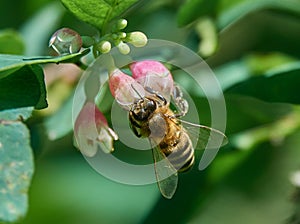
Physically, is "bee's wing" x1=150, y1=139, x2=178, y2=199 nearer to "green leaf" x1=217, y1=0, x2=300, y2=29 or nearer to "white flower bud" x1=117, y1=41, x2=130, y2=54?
"white flower bud" x1=117, y1=41, x2=130, y2=54

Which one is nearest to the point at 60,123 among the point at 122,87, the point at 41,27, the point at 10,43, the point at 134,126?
the point at 10,43

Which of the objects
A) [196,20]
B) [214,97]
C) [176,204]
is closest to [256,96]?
[214,97]

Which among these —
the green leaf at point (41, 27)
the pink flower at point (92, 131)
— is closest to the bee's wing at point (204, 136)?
the pink flower at point (92, 131)

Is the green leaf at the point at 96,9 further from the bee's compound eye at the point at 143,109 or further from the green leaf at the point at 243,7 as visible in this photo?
the green leaf at the point at 243,7

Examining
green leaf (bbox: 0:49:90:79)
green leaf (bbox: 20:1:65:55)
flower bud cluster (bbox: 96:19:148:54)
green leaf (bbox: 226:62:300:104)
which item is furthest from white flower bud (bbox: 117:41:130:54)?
green leaf (bbox: 20:1:65:55)

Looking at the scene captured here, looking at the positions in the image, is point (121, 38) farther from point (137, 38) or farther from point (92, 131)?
point (92, 131)

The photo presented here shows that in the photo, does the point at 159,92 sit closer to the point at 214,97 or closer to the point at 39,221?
the point at 214,97
